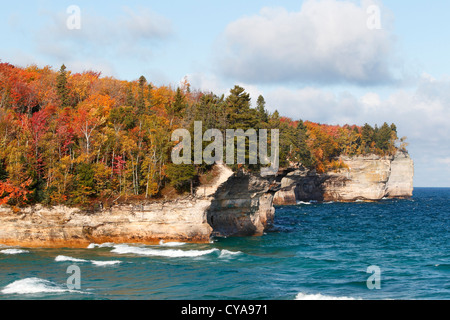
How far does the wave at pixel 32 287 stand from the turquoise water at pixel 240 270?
0.20 ft

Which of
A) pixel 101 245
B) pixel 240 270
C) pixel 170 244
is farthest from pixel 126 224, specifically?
pixel 240 270

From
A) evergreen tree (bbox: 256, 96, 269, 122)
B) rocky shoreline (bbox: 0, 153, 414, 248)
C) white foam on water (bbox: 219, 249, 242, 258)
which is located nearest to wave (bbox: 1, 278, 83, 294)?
rocky shoreline (bbox: 0, 153, 414, 248)

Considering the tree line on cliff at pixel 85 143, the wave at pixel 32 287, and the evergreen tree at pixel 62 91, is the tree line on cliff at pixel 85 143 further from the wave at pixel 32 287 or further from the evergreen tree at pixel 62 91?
the wave at pixel 32 287

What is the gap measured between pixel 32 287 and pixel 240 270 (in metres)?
15.1

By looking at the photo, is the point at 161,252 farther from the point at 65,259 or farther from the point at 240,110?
the point at 240,110

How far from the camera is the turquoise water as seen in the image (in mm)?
25172

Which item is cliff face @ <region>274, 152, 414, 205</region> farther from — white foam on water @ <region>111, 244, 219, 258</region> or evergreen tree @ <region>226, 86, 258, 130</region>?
white foam on water @ <region>111, 244, 219, 258</region>

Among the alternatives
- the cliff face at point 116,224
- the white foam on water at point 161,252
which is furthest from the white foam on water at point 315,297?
the cliff face at point 116,224

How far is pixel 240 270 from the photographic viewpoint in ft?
103

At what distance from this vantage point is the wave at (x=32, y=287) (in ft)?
81.3

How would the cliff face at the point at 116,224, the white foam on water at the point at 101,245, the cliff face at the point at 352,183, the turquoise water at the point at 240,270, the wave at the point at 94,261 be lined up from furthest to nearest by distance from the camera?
the cliff face at the point at 352,183 < the cliff face at the point at 116,224 < the white foam on water at the point at 101,245 < the wave at the point at 94,261 < the turquoise water at the point at 240,270

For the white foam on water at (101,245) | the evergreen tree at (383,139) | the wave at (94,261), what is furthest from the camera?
the evergreen tree at (383,139)

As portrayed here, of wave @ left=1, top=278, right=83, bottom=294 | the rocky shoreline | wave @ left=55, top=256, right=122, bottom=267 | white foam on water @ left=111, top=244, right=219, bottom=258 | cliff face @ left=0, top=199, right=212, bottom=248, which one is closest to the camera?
wave @ left=1, top=278, right=83, bottom=294

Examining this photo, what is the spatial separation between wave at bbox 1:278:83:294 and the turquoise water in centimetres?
6
